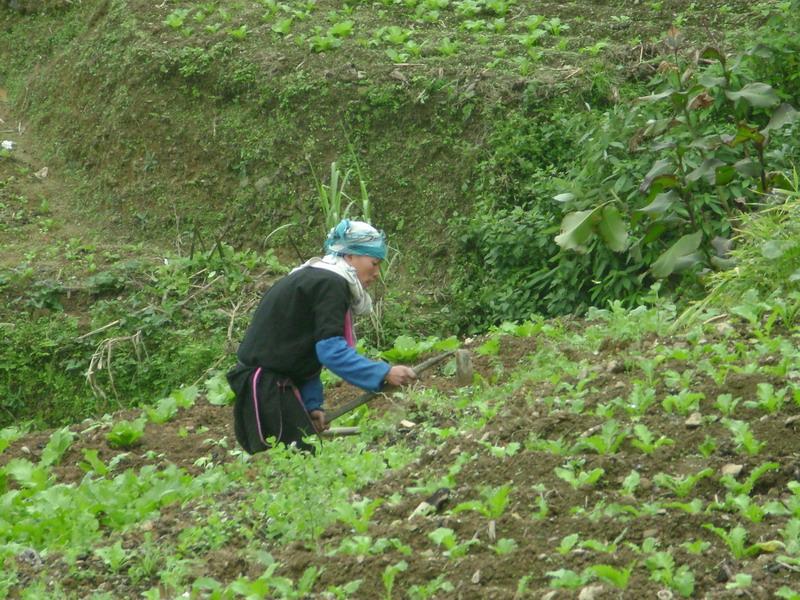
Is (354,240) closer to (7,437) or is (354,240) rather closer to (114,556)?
(114,556)

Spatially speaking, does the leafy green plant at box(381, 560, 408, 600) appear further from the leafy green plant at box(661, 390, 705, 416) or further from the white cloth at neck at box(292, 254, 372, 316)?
the white cloth at neck at box(292, 254, 372, 316)

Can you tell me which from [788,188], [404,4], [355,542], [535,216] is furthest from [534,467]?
[404,4]

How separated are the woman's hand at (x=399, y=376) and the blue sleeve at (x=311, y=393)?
71 cm

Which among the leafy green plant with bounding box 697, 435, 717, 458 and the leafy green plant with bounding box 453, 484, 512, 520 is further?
the leafy green plant with bounding box 697, 435, 717, 458

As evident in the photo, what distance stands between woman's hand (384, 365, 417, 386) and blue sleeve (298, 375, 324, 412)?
27.9 inches

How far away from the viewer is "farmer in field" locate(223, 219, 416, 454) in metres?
6.34

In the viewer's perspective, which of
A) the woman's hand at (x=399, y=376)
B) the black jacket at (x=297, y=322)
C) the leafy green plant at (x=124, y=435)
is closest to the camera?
the woman's hand at (x=399, y=376)

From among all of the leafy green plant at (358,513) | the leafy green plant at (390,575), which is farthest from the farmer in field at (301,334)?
the leafy green plant at (390,575)

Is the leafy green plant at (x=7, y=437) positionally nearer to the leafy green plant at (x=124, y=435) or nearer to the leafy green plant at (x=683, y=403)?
the leafy green plant at (x=124, y=435)

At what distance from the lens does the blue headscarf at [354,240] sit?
21.3 ft

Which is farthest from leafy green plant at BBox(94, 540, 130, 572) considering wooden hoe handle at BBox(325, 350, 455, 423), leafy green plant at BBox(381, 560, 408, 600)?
wooden hoe handle at BBox(325, 350, 455, 423)

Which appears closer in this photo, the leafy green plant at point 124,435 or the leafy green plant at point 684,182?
the leafy green plant at point 124,435

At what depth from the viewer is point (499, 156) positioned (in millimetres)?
10914

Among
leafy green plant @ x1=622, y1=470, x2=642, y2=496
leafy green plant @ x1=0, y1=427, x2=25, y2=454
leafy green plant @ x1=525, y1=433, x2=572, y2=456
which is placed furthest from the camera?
leafy green plant @ x1=0, y1=427, x2=25, y2=454
